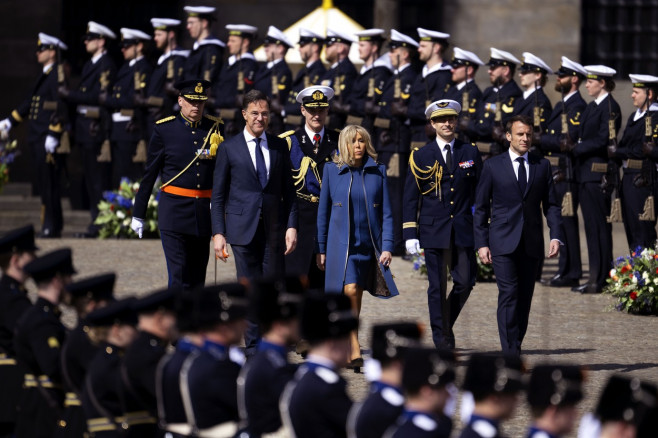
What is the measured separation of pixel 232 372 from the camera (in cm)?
708

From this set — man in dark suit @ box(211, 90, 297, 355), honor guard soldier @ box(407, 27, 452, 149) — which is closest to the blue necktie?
man in dark suit @ box(211, 90, 297, 355)

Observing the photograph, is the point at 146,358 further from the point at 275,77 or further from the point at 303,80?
the point at 275,77

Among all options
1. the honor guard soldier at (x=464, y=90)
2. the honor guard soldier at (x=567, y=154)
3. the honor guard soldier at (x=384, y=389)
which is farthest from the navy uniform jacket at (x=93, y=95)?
the honor guard soldier at (x=384, y=389)

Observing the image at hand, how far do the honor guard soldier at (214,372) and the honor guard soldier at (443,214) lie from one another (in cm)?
516

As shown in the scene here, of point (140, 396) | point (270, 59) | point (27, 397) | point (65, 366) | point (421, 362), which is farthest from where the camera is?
point (270, 59)

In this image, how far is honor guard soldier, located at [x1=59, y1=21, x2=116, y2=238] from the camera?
20.2 metres

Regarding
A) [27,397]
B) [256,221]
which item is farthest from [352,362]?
[27,397]

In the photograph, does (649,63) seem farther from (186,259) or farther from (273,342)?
(273,342)

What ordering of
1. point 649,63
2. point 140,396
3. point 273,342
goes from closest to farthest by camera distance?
point 273,342 < point 140,396 < point 649,63

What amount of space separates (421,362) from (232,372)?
1.21 m

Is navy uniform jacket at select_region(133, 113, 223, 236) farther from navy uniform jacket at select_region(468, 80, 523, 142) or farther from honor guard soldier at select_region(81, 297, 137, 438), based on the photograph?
navy uniform jacket at select_region(468, 80, 523, 142)

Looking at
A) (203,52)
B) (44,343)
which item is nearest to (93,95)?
(203,52)

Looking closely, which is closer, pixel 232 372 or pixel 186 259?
pixel 232 372

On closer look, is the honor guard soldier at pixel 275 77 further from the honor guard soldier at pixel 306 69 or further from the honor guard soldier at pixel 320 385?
the honor guard soldier at pixel 320 385
